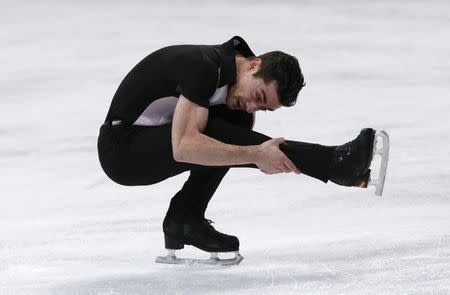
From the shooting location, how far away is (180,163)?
3596 millimetres

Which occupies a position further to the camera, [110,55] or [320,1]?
[320,1]

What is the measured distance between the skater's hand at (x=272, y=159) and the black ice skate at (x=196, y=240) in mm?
441

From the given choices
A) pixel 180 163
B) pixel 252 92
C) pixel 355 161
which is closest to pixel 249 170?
pixel 180 163

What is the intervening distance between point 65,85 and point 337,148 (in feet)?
11.3

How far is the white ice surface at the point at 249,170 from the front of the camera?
3641 millimetres

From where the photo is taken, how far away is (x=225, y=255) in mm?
3996

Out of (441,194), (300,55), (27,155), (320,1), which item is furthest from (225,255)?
(320,1)

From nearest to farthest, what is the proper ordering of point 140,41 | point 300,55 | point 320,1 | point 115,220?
1. point 115,220
2. point 300,55
3. point 140,41
4. point 320,1

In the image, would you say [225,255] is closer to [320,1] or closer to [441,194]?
[441,194]

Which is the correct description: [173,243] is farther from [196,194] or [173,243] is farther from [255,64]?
[255,64]

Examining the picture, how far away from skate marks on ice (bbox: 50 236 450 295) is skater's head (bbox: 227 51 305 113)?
0.52 m

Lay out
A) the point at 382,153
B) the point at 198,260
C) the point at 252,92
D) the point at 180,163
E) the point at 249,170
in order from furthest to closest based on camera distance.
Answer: the point at 249,170
the point at 198,260
the point at 180,163
the point at 252,92
the point at 382,153

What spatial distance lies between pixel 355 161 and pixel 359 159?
0.04 feet

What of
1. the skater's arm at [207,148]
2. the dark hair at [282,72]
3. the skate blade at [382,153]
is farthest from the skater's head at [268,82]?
the skate blade at [382,153]
